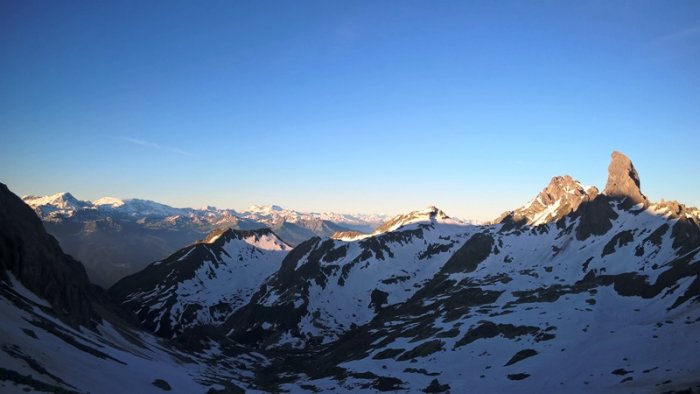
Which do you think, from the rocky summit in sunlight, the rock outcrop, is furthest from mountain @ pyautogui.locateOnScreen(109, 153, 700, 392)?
the rock outcrop

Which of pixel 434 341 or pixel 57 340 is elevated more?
pixel 57 340

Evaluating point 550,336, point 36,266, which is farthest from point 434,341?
point 36,266

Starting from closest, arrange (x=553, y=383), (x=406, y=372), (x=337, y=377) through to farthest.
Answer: (x=553, y=383) < (x=406, y=372) < (x=337, y=377)

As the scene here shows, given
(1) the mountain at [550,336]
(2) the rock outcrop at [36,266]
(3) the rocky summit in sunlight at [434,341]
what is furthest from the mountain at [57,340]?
(1) the mountain at [550,336]

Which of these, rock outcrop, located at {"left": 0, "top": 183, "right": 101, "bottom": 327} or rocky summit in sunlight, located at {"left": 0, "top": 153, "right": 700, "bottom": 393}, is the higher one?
rock outcrop, located at {"left": 0, "top": 183, "right": 101, "bottom": 327}

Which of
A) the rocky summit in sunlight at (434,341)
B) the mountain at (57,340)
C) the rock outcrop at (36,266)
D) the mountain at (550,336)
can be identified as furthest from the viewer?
the rock outcrop at (36,266)

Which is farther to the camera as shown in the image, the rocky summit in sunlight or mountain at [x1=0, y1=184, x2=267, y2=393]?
the rocky summit in sunlight

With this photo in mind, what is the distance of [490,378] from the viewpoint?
8250 centimetres

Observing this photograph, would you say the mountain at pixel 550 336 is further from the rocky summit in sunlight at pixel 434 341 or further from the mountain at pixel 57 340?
the mountain at pixel 57 340

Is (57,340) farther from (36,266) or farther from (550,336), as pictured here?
(550,336)

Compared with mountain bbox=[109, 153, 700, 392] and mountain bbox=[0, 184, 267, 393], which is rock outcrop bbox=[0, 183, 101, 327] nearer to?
mountain bbox=[0, 184, 267, 393]

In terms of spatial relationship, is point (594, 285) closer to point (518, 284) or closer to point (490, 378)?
point (518, 284)

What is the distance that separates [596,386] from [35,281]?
329 feet

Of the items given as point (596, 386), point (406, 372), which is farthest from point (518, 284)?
point (596, 386)
